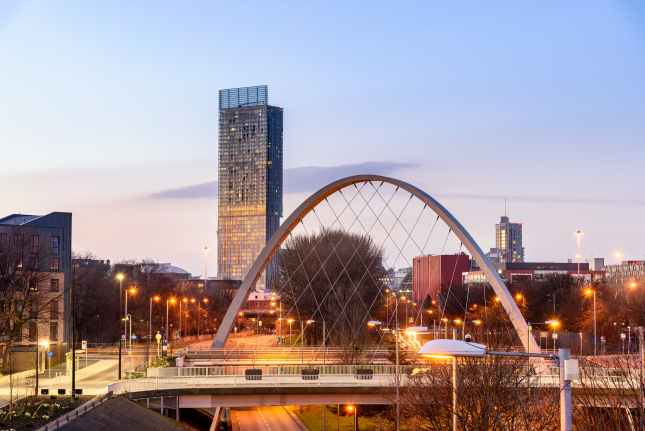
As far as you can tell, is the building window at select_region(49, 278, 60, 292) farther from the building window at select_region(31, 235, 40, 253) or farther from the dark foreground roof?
the dark foreground roof

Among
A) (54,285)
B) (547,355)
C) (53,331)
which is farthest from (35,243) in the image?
(547,355)

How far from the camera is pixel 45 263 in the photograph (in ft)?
247

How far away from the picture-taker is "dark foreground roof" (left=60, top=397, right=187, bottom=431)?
124 ft

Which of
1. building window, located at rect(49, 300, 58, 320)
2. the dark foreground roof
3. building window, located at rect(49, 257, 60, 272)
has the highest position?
building window, located at rect(49, 257, 60, 272)

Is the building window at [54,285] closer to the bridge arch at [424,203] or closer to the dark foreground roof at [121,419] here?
A: the bridge arch at [424,203]

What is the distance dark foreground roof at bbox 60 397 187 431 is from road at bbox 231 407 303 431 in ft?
40.3

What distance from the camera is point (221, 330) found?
218 ft

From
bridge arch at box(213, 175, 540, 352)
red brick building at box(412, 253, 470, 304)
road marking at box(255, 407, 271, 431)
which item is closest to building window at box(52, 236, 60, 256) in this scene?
bridge arch at box(213, 175, 540, 352)

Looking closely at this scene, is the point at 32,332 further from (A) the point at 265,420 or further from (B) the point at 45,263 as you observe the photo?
(A) the point at 265,420

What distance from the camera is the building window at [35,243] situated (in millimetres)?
71844

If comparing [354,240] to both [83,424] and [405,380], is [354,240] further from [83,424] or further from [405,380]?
[83,424]

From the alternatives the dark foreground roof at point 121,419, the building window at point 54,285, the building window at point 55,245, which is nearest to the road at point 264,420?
the dark foreground roof at point 121,419

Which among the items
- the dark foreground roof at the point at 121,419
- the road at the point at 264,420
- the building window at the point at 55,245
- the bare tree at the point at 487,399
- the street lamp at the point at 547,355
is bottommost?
the road at the point at 264,420

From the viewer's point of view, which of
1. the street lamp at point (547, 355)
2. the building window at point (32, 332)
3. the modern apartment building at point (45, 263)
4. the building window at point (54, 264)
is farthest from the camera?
the building window at point (54, 264)
